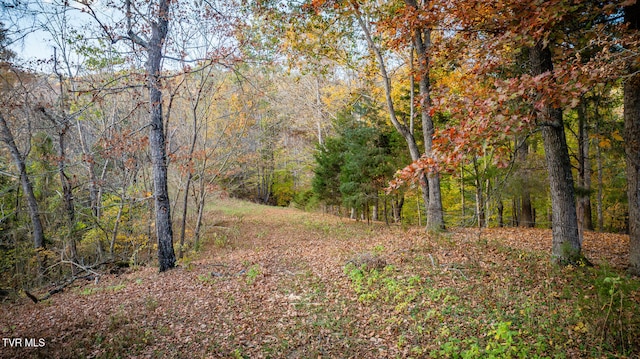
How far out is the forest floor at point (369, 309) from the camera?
13.1ft

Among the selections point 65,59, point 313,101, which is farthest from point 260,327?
point 313,101

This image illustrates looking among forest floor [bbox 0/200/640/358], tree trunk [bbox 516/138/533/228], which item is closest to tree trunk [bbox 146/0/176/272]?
forest floor [bbox 0/200/640/358]

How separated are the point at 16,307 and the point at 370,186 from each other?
40.3 ft

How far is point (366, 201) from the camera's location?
14867 mm

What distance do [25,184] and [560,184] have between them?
1601cm

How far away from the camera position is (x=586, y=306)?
157 inches

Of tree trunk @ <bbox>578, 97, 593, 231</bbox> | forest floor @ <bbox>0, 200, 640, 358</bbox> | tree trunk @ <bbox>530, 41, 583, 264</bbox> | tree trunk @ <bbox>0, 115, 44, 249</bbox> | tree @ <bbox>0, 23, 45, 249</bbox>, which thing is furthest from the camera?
tree trunk @ <bbox>0, 115, 44, 249</bbox>

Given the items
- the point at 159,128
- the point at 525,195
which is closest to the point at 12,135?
the point at 159,128

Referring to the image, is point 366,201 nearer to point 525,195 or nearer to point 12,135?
point 525,195

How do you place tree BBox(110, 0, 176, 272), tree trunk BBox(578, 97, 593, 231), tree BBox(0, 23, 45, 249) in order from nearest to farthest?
tree BBox(110, 0, 176, 272) → tree trunk BBox(578, 97, 593, 231) → tree BBox(0, 23, 45, 249)

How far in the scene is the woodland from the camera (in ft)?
13.8

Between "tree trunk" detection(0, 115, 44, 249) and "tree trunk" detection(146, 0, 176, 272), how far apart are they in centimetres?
559

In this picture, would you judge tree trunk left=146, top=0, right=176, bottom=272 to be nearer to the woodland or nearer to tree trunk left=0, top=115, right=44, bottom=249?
the woodland

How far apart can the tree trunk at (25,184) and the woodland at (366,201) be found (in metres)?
0.10
